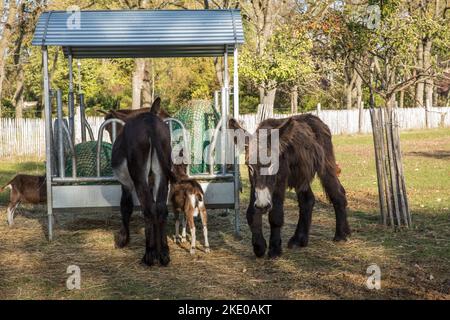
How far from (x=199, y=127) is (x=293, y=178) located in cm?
220

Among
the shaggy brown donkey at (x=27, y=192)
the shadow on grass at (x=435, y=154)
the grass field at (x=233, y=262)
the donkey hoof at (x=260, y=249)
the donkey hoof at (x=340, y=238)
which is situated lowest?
the grass field at (x=233, y=262)

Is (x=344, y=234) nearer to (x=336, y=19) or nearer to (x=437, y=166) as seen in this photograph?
(x=437, y=166)

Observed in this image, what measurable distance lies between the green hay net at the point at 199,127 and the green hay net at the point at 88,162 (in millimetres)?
1290

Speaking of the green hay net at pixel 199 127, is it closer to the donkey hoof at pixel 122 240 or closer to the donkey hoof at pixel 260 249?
the donkey hoof at pixel 122 240

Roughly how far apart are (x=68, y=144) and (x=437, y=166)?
13.0 m

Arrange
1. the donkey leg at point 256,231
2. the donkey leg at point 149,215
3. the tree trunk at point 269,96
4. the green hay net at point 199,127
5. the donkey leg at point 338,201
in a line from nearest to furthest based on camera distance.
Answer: the donkey leg at point 149,215 → the donkey leg at point 256,231 → the donkey leg at point 338,201 → the green hay net at point 199,127 → the tree trunk at point 269,96

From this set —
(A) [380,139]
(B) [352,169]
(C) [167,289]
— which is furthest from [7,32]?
(C) [167,289]

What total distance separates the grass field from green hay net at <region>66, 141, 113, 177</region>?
3.36 feet

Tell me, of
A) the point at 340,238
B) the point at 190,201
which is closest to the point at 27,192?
→ the point at 190,201

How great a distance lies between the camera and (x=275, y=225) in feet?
27.4

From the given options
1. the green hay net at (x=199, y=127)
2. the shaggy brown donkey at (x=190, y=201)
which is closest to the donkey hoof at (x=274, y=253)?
the shaggy brown donkey at (x=190, y=201)

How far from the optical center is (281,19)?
41656 millimetres

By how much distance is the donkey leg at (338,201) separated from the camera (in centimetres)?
955

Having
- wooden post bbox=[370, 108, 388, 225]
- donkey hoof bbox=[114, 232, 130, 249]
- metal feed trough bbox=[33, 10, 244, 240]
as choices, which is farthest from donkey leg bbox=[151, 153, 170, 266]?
wooden post bbox=[370, 108, 388, 225]
